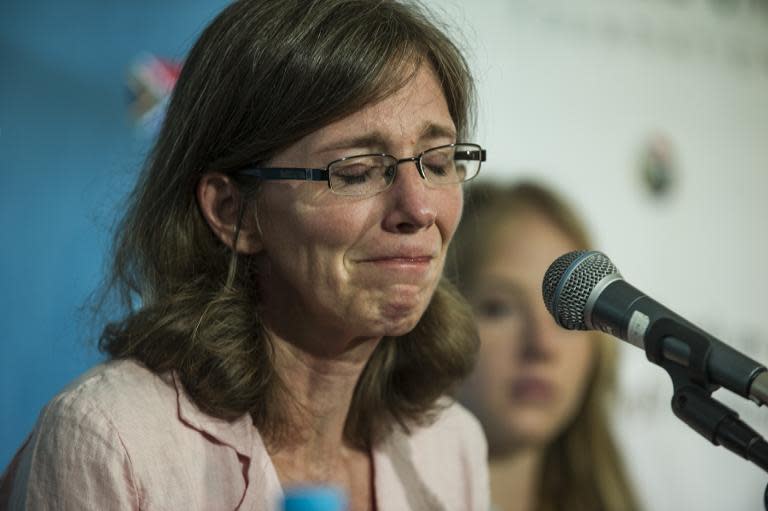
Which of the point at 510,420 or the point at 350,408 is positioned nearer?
the point at 350,408

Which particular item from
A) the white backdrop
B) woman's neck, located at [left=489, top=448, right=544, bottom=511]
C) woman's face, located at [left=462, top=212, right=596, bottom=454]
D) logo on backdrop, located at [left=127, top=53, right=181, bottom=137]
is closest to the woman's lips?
logo on backdrop, located at [left=127, top=53, right=181, bottom=137]

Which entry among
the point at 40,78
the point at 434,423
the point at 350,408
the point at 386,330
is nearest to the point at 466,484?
the point at 434,423

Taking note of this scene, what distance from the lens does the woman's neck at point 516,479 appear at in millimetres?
3291

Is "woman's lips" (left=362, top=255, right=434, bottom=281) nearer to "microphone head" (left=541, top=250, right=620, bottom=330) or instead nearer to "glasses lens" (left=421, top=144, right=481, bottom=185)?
"glasses lens" (left=421, top=144, right=481, bottom=185)

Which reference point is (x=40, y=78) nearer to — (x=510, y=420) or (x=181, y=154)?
(x=181, y=154)

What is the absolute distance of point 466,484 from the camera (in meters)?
2.33

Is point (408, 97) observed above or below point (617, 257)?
above

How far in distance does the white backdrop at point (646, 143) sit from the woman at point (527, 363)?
0.16m

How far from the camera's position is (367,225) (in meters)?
1.77

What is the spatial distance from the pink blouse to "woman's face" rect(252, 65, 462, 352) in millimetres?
334

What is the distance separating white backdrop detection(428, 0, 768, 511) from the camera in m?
3.40

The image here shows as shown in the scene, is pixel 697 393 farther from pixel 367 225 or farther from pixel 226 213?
pixel 226 213

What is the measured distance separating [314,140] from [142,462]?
704mm

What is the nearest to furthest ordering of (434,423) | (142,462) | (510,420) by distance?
1. (142,462)
2. (434,423)
3. (510,420)
